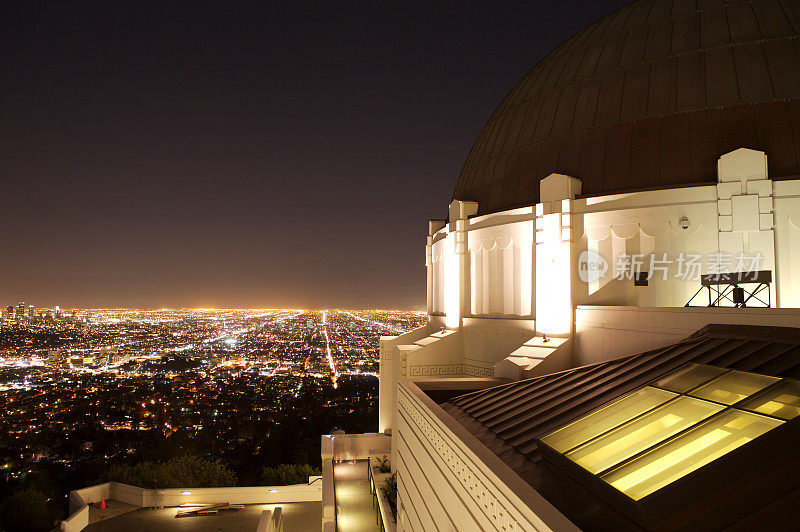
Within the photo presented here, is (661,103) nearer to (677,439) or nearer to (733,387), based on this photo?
(733,387)

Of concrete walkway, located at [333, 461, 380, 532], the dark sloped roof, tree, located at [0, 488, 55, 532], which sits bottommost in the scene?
tree, located at [0, 488, 55, 532]

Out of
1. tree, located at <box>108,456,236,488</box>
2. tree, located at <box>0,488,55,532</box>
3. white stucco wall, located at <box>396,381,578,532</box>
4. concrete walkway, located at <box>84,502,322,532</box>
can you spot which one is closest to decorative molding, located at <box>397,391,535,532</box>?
white stucco wall, located at <box>396,381,578,532</box>

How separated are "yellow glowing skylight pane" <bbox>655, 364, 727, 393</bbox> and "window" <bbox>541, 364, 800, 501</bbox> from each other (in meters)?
0.01

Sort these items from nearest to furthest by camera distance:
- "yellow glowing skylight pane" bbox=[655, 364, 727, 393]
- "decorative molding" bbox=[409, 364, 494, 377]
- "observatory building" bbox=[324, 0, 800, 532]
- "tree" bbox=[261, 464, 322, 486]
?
"observatory building" bbox=[324, 0, 800, 532], "yellow glowing skylight pane" bbox=[655, 364, 727, 393], "decorative molding" bbox=[409, 364, 494, 377], "tree" bbox=[261, 464, 322, 486]

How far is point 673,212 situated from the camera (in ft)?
48.3

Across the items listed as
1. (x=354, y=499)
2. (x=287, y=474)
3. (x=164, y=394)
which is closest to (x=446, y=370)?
(x=354, y=499)

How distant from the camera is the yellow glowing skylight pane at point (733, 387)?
244 inches

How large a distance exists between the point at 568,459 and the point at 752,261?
10419 mm

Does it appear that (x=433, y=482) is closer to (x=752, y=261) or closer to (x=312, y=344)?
(x=752, y=261)

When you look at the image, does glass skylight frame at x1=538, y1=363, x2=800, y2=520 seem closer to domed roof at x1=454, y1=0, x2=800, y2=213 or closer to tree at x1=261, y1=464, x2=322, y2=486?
Result: domed roof at x1=454, y1=0, x2=800, y2=213

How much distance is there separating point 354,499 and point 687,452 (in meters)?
16.4

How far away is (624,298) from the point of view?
615 inches

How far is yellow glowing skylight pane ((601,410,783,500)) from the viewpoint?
199 inches

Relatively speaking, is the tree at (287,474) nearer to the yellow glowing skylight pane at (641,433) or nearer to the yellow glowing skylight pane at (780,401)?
the yellow glowing skylight pane at (641,433)
